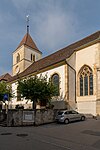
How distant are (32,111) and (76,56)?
12.1 metres

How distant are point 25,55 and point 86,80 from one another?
25586 millimetres

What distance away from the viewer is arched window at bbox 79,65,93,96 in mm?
30062

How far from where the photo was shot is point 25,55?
2098 inches

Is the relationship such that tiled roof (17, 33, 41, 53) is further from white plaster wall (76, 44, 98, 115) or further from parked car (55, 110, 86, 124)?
parked car (55, 110, 86, 124)

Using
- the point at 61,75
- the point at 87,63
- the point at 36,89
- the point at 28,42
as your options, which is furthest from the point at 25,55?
the point at 36,89

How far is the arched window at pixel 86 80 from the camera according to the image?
30062 millimetres

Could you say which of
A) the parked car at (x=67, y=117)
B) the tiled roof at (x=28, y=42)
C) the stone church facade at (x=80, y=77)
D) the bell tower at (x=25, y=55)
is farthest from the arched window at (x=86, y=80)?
the tiled roof at (x=28, y=42)

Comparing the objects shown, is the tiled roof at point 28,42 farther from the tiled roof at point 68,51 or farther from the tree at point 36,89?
the tree at point 36,89

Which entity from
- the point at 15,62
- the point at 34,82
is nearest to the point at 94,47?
the point at 34,82

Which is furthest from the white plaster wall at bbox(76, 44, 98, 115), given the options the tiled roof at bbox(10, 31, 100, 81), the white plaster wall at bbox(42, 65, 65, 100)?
the white plaster wall at bbox(42, 65, 65, 100)

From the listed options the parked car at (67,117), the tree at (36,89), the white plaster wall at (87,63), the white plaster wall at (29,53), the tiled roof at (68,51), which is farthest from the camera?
the white plaster wall at (29,53)

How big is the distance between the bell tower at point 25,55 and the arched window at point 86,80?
23104 millimetres

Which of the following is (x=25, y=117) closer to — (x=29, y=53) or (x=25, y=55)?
(x=25, y=55)

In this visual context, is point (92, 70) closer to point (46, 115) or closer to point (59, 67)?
point (59, 67)
